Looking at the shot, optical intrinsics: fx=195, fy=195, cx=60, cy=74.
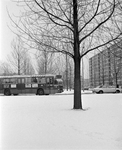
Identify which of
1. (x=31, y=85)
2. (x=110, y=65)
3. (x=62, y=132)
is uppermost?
(x=110, y=65)

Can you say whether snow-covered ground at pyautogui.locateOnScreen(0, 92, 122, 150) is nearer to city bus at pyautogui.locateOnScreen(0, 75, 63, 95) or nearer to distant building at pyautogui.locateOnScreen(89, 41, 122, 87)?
distant building at pyautogui.locateOnScreen(89, 41, 122, 87)

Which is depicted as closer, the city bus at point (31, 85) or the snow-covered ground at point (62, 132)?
the snow-covered ground at point (62, 132)

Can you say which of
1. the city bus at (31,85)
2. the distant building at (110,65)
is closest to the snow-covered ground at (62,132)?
the distant building at (110,65)

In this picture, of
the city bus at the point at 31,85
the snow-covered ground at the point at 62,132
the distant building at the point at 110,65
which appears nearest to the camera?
the snow-covered ground at the point at 62,132

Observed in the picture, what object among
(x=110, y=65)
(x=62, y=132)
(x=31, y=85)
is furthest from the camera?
(x=110, y=65)

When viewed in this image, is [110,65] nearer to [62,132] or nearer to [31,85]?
[31,85]

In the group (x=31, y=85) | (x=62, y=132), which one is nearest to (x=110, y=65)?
(x=31, y=85)

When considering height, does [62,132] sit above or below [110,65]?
below

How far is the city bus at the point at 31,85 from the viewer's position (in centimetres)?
2309

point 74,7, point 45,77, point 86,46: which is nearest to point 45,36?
point 74,7

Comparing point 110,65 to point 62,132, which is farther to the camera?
point 110,65

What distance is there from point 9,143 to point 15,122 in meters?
1.76

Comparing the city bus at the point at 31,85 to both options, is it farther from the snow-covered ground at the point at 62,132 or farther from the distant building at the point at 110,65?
the snow-covered ground at the point at 62,132

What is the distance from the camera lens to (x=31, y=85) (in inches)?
925
